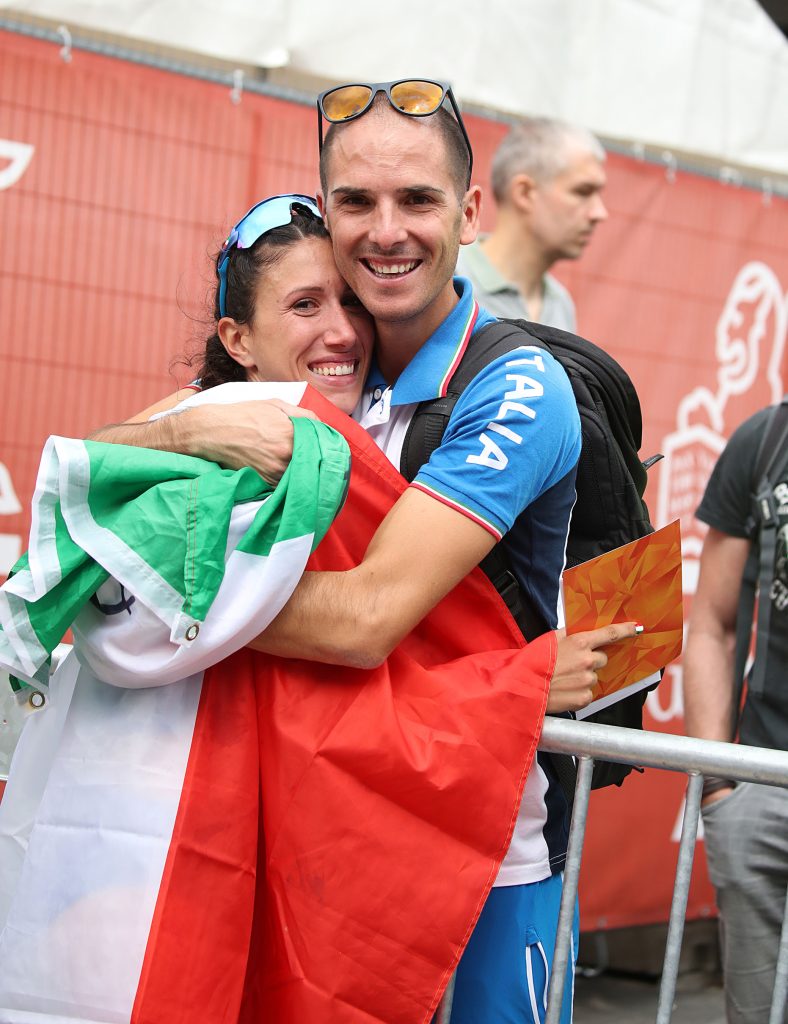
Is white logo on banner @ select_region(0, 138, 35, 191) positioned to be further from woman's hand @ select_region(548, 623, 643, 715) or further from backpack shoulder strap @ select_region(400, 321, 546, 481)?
woman's hand @ select_region(548, 623, 643, 715)

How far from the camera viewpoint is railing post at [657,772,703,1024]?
2002 millimetres

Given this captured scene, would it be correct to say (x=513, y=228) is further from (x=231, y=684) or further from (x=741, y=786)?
(x=231, y=684)

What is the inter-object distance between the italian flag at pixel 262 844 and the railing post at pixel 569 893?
17 cm

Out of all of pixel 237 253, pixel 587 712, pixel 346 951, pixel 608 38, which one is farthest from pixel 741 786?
pixel 608 38

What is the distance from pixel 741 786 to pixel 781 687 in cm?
27

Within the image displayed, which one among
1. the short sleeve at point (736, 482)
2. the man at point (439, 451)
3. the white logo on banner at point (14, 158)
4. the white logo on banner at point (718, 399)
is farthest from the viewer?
the white logo on banner at point (718, 399)

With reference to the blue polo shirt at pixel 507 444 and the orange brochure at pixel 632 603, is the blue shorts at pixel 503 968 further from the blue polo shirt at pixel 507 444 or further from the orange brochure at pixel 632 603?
the blue polo shirt at pixel 507 444

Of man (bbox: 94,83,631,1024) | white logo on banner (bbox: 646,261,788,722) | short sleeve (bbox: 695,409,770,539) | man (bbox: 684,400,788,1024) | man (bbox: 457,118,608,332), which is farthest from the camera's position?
white logo on banner (bbox: 646,261,788,722)

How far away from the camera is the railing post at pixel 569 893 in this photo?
2041 millimetres

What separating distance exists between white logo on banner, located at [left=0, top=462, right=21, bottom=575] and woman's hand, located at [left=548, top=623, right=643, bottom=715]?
2.29 m

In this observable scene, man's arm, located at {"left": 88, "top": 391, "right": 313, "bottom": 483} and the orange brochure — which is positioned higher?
man's arm, located at {"left": 88, "top": 391, "right": 313, "bottom": 483}

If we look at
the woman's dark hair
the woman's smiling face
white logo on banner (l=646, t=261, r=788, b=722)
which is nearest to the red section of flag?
the woman's smiling face

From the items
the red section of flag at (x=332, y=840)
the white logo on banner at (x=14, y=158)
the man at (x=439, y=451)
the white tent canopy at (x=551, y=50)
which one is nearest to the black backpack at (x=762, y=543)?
the man at (x=439, y=451)

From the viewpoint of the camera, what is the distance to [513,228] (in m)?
4.52
